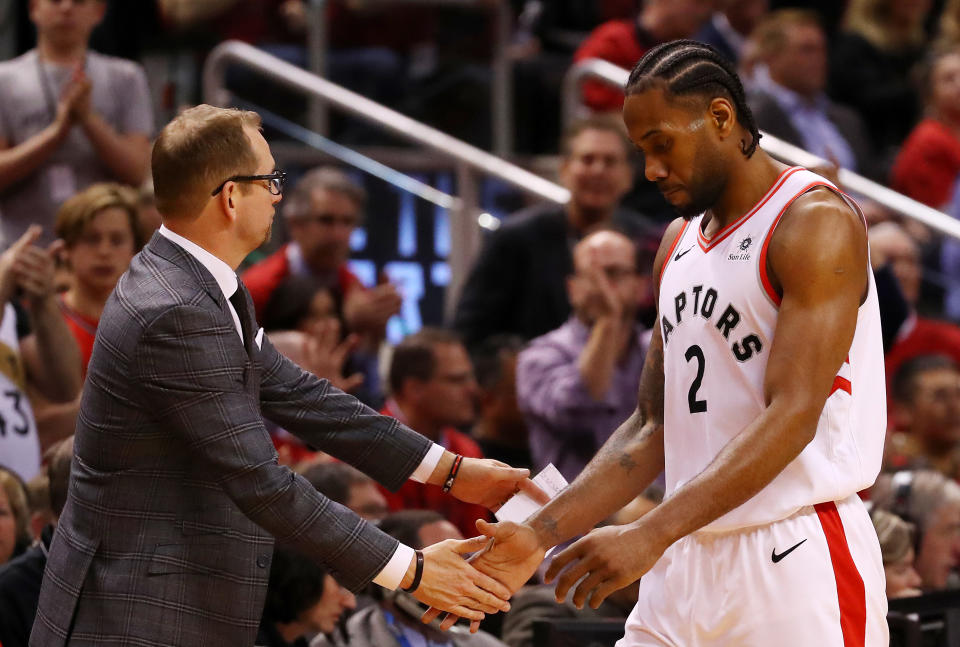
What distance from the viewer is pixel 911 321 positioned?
7891 millimetres

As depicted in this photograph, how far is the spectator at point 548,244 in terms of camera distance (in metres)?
7.65

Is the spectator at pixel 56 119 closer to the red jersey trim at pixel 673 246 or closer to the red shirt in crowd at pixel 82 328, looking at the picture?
the red shirt in crowd at pixel 82 328

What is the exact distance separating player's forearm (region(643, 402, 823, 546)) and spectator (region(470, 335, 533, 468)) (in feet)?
11.7

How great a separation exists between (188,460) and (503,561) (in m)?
0.90

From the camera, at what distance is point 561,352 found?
23.0 ft

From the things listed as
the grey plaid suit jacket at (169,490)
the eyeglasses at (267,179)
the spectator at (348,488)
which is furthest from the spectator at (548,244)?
the grey plaid suit jacket at (169,490)

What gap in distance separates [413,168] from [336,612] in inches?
146

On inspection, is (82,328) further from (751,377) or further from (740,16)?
(740,16)

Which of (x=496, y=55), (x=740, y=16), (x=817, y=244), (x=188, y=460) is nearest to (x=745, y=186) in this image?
(x=817, y=244)

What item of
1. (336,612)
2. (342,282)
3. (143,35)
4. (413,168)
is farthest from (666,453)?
(143,35)

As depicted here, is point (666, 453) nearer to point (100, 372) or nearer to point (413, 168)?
point (100, 372)

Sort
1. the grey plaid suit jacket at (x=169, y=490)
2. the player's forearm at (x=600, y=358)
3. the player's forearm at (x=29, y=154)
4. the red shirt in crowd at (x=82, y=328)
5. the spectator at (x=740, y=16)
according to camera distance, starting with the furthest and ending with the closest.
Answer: the spectator at (x=740, y=16), the player's forearm at (x=29, y=154), the player's forearm at (x=600, y=358), the red shirt in crowd at (x=82, y=328), the grey plaid suit jacket at (x=169, y=490)

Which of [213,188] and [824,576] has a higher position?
[213,188]

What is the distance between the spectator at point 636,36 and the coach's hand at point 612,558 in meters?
5.39
